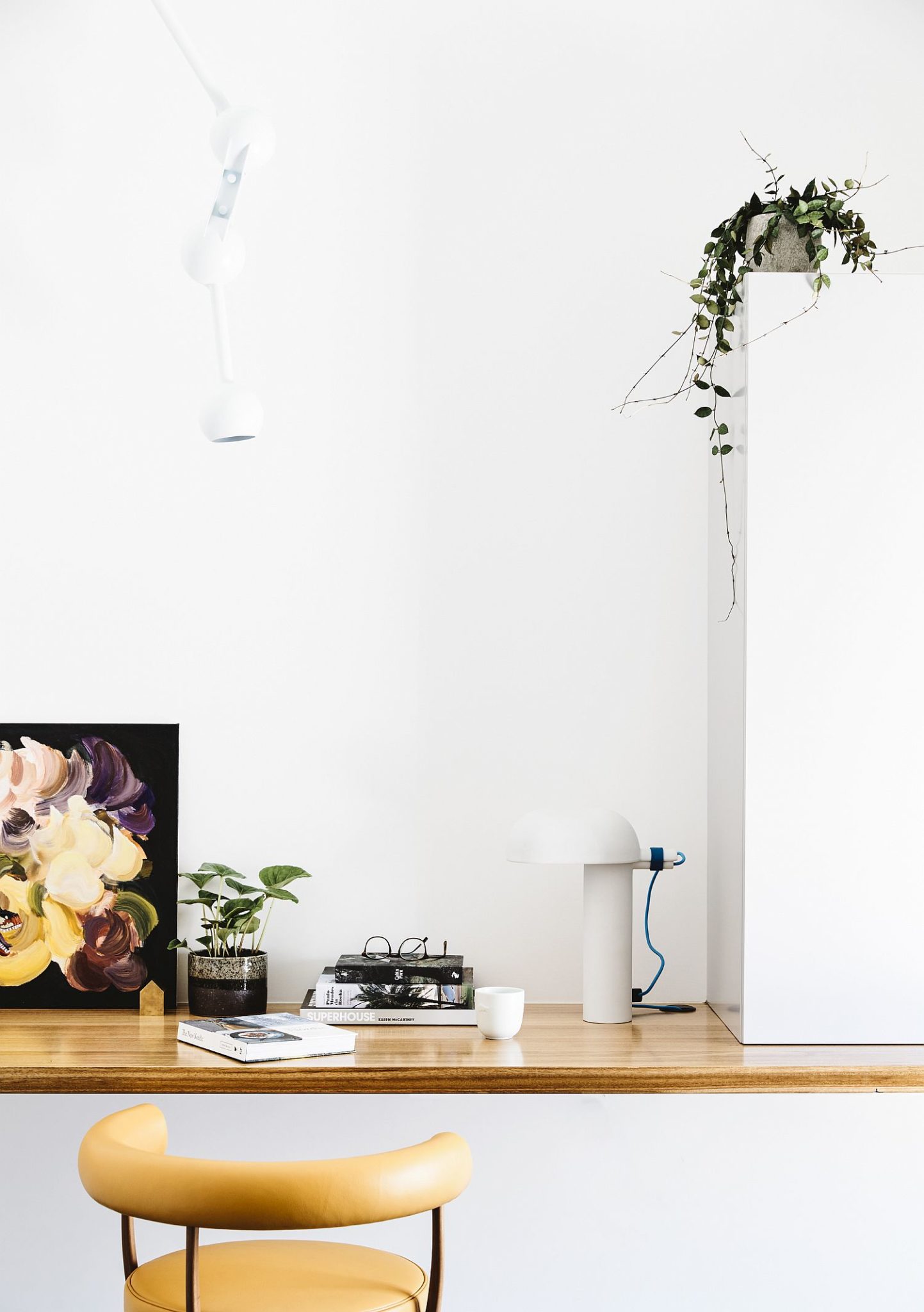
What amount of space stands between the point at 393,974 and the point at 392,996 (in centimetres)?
4

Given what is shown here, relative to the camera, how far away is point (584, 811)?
79.4 inches

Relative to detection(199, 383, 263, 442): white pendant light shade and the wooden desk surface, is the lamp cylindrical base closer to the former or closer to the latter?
the wooden desk surface

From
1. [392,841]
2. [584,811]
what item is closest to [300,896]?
[392,841]

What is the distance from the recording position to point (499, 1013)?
6.28 ft

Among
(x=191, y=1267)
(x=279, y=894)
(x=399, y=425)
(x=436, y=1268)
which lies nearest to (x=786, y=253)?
(x=399, y=425)

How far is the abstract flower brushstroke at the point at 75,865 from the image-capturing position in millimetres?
2203

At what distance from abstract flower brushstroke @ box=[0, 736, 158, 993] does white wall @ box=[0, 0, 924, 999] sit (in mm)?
101

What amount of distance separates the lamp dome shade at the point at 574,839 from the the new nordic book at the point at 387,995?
0.28m

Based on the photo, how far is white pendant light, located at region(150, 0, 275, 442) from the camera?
6.21 ft

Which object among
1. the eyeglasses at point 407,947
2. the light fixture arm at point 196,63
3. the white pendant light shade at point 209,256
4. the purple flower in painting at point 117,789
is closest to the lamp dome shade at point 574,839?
the eyeglasses at point 407,947

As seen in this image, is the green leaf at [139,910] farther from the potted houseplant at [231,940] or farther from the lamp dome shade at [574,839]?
the lamp dome shade at [574,839]

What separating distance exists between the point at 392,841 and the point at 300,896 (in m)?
0.20

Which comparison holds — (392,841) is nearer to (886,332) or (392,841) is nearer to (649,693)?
(649,693)

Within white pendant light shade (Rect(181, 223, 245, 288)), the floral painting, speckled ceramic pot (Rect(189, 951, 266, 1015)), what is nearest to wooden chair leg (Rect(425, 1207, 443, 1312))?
speckled ceramic pot (Rect(189, 951, 266, 1015))
